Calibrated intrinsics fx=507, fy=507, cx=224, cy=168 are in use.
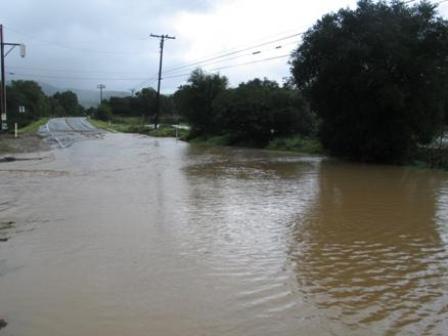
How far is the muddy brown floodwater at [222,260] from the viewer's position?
5.66 m

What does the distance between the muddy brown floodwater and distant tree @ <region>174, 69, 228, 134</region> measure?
34885 millimetres

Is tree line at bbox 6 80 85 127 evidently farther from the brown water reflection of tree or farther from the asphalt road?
the brown water reflection of tree

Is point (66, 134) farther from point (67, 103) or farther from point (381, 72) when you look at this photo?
point (67, 103)

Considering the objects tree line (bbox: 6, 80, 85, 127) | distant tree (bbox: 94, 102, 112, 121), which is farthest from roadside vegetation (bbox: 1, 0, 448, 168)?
distant tree (bbox: 94, 102, 112, 121)

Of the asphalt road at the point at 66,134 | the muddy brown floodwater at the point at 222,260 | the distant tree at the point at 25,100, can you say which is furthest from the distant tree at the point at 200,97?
the distant tree at the point at 25,100

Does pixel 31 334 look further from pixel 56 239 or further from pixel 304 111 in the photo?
pixel 304 111

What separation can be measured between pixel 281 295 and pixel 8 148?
1093 inches

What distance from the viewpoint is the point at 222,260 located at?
7.96 metres

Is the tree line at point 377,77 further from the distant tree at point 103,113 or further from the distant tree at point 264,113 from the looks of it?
the distant tree at point 103,113

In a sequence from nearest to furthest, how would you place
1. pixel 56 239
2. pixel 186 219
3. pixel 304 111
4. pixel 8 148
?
pixel 56 239
pixel 186 219
pixel 8 148
pixel 304 111

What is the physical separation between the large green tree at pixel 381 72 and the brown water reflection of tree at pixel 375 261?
980cm

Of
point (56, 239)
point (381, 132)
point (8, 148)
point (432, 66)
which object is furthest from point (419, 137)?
point (8, 148)

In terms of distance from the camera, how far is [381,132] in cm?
2505

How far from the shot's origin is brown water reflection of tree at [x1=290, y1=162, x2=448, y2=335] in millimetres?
5773
